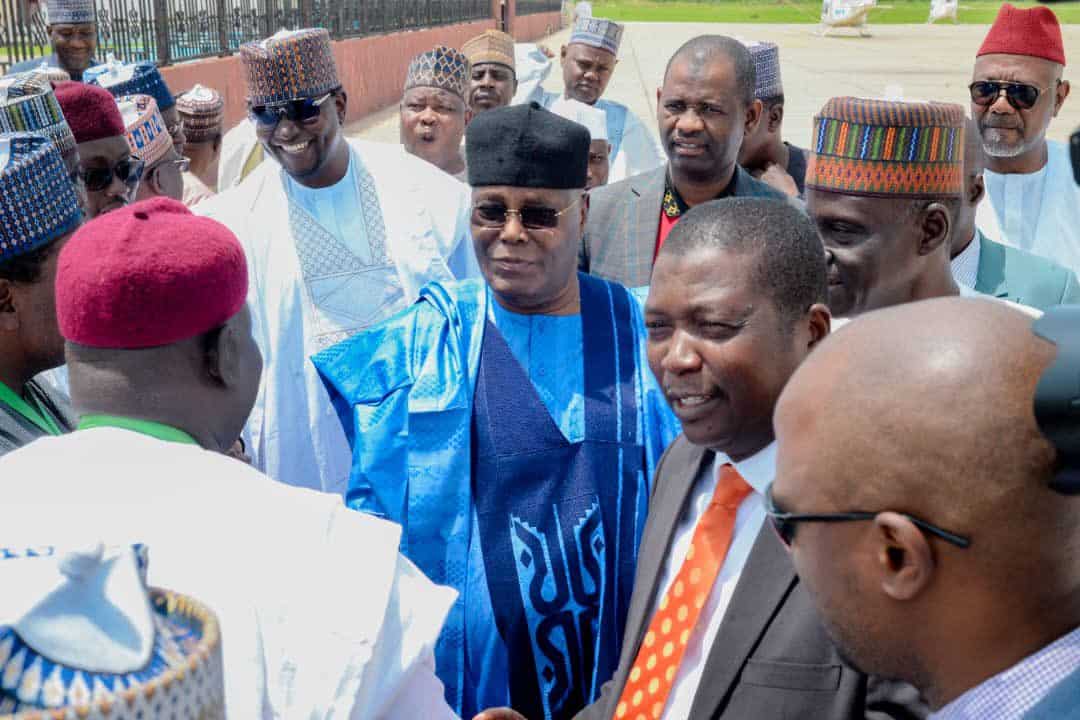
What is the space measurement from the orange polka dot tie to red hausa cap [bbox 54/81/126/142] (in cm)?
275

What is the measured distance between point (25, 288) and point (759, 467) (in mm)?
1656

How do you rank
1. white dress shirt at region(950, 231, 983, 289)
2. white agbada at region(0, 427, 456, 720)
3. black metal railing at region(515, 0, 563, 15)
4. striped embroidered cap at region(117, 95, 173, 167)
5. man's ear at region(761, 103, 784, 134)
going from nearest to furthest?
white agbada at region(0, 427, 456, 720), white dress shirt at region(950, 231, 983, 289), striped embroidered cap at region(117, 95, 173, 167), man's ear at region(761, 103, 784, 134), black metal railing at region(515, 0, 563, 15)

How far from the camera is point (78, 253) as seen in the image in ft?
6.45

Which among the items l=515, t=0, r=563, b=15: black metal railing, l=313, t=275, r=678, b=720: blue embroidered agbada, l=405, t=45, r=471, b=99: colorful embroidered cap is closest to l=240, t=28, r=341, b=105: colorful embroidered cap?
l=405, t=45, r=471, b=99: colorful embroidered cap

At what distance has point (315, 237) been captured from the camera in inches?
186

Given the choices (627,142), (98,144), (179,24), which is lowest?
(179,24)

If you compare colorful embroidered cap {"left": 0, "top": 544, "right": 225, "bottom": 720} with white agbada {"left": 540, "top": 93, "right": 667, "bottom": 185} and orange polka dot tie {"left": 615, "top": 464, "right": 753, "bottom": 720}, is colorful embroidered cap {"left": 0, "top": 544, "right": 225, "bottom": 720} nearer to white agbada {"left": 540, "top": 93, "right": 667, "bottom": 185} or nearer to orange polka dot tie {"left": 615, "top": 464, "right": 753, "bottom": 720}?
orange polka dot tie {"left": 615, "top": 464, "right": 753, "bottom": 720}

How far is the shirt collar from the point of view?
94.3 inches

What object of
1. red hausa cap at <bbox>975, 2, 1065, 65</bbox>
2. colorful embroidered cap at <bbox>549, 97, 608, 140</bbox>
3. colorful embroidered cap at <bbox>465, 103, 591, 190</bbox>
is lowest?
colorful embroidered cap at <bbox>549, 97, 608, 140</bbox>

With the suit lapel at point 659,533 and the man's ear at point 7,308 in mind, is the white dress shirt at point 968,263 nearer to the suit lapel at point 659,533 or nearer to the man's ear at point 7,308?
the suit lapel at point 659,533

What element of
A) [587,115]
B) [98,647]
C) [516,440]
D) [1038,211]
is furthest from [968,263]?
[587,115]

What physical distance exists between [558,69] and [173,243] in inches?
1268

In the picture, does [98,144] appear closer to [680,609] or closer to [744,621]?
[680,609]

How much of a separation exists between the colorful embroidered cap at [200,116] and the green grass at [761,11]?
5087 cm
